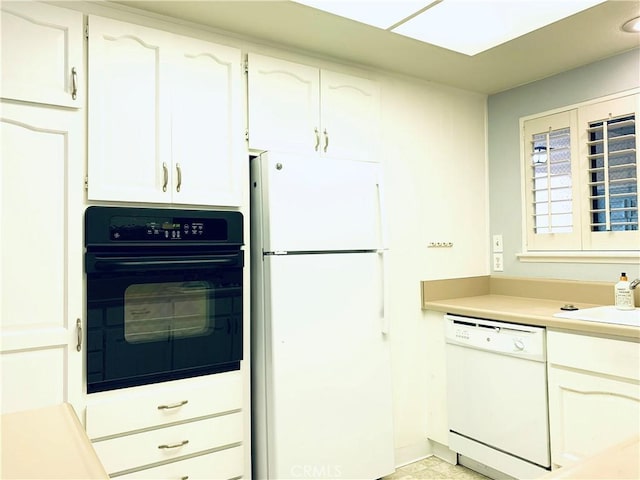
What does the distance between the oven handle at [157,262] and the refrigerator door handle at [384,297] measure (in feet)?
2.54

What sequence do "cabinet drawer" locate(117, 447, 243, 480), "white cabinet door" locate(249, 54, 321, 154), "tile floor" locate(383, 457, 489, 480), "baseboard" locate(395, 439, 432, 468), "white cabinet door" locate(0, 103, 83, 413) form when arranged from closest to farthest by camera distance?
1. "white cabinet door" locate(0, 103, 83, 413)
2. "cabinet drawer" locate(117, 447, 243, 480)
3. "white cabinet door" locate(249, 54, 321, 154)
4. "tile floor" locate(383, 457, 489, 480)
5. "baseboard" locate(395, 439, 432, 468)

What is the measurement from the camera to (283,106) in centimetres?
238

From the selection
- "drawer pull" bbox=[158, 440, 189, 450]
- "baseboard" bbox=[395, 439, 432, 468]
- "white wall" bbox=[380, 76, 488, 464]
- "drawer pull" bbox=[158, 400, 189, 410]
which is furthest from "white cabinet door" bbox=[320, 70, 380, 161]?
"baseboard" bbox=[395, 439, 432, 468]

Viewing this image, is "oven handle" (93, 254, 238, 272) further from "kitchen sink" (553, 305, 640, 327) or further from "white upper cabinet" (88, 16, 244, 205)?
"kitchen sink" (553, 305, 640, 327)

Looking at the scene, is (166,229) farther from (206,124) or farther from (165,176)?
(206,124)

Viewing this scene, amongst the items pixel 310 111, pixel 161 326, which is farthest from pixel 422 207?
pixel 161 326

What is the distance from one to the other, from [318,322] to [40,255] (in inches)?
A: 47.3

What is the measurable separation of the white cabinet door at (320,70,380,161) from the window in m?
1.10

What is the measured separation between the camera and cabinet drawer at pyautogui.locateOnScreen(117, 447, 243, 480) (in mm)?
1959

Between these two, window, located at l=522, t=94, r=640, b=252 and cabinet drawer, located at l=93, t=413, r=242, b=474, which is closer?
cabinet drawer, located at l=93, t=413, r=242, b=474

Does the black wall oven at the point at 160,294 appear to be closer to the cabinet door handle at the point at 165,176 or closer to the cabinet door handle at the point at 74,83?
the cabinet door handle at the point at 165,176

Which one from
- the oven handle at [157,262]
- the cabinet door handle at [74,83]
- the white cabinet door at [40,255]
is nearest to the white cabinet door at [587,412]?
the oven handle at [157,262]

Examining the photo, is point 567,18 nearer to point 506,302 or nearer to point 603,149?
point 603,149

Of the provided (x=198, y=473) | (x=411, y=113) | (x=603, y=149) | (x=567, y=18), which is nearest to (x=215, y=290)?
(x=198, y=473)
